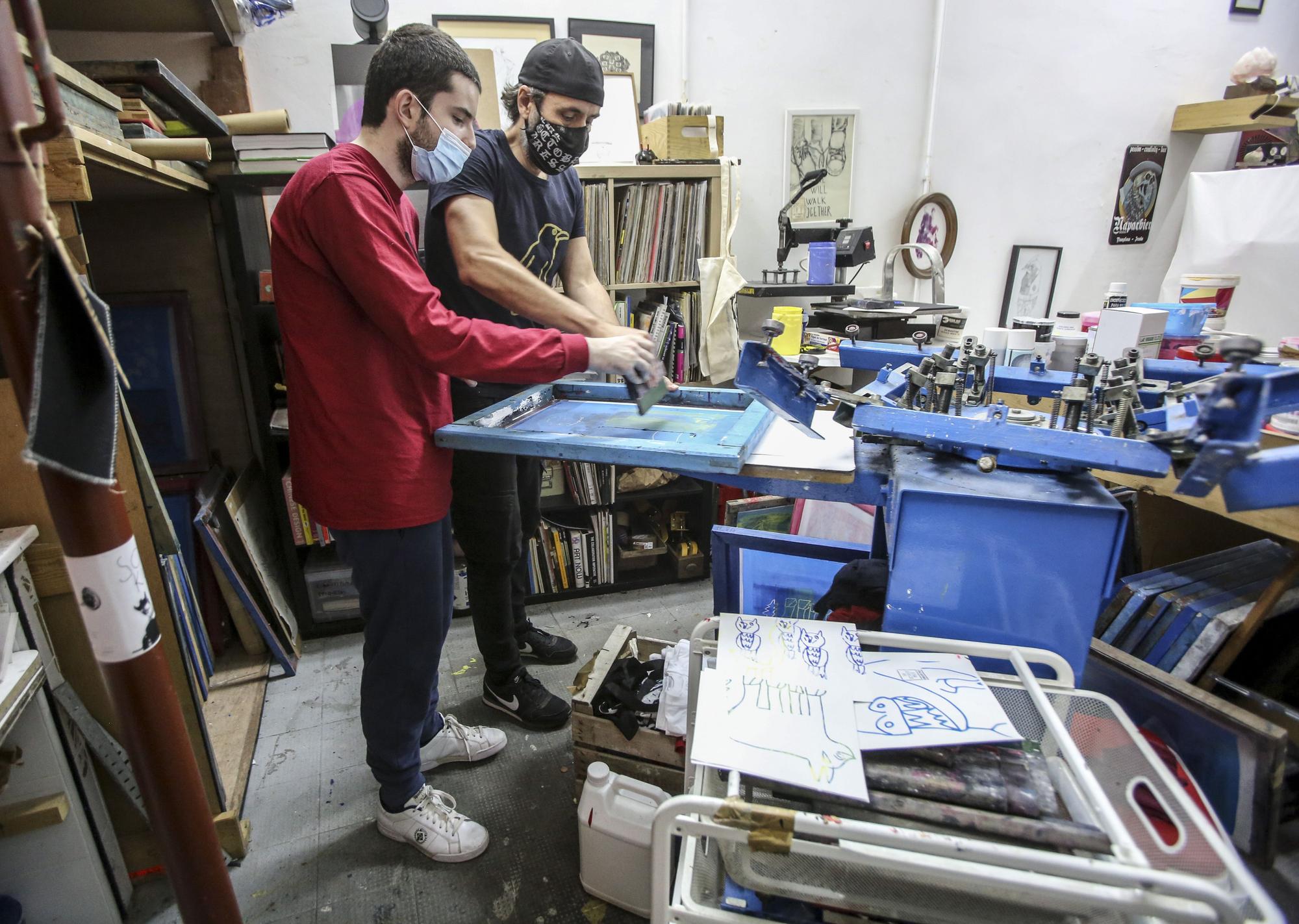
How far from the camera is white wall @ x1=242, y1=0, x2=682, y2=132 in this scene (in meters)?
2.15

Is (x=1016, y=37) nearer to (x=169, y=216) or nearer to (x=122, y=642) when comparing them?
(x=169, y=216)

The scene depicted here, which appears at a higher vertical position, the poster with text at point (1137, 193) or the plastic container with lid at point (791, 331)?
the poster with text at point (1137, 193)

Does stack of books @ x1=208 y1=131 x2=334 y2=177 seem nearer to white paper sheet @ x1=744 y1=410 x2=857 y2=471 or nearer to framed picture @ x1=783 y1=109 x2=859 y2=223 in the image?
white paper sheet @ x1=744 y1=410 x2=857 y2=471

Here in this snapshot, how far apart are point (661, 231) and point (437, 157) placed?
121 centimetres

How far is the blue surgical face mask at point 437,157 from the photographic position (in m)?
1.22

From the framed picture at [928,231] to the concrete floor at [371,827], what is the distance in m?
2.38

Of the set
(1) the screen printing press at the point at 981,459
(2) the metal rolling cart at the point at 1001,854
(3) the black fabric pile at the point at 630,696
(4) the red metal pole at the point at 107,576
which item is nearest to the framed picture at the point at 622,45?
(1) the screen printing press at the point at 981,459

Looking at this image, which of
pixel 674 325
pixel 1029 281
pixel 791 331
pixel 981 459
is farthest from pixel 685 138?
pixel 1029 281

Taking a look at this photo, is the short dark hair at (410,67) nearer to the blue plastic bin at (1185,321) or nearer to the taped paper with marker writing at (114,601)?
the taped paper with marker writing at (114,601)

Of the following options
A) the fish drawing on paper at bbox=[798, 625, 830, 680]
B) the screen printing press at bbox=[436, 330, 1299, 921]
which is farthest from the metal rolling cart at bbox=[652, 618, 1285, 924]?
the fish drawing on paper at bbox=[798, 625, 830, 680]

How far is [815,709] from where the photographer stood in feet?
2.69

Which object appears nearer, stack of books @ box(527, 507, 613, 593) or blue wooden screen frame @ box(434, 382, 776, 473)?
blue wooden screen frame @ box(434, 382, 776, 473)

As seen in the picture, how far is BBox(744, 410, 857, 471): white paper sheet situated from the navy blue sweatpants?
651 millimetres

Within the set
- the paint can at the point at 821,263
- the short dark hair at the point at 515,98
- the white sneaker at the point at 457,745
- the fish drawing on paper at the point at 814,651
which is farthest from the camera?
the paint can at the point at 821,263
